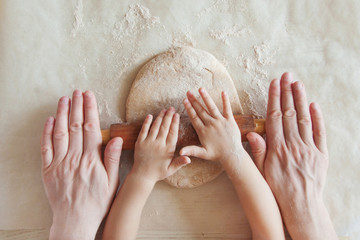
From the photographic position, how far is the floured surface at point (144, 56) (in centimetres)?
101

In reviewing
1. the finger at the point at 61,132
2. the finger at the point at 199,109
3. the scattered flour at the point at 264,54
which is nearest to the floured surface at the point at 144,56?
Result: the scattered flour at the point at 264,54

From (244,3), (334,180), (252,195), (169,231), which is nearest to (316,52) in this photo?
(244,3)

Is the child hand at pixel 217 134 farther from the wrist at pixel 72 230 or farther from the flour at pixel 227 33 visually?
the wrist at pixel 72 230

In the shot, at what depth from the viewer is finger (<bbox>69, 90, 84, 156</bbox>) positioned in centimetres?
96

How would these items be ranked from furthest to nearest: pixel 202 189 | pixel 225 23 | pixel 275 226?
pixel 225 23 → pixel 202 189 → pixel 275 226

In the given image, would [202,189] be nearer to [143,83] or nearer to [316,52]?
[143,83]

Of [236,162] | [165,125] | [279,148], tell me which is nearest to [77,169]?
[165,125]

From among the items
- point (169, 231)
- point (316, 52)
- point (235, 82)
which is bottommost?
point (169, 231)

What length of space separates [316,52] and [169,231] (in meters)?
0.92

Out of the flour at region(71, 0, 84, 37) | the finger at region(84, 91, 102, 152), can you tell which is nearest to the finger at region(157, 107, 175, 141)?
the finger at region(84, 91, 102, 152)

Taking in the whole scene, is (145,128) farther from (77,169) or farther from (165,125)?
(77,169)

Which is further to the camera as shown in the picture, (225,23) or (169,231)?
(225,23)

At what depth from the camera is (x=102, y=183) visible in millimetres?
925

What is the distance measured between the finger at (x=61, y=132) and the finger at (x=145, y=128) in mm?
287
